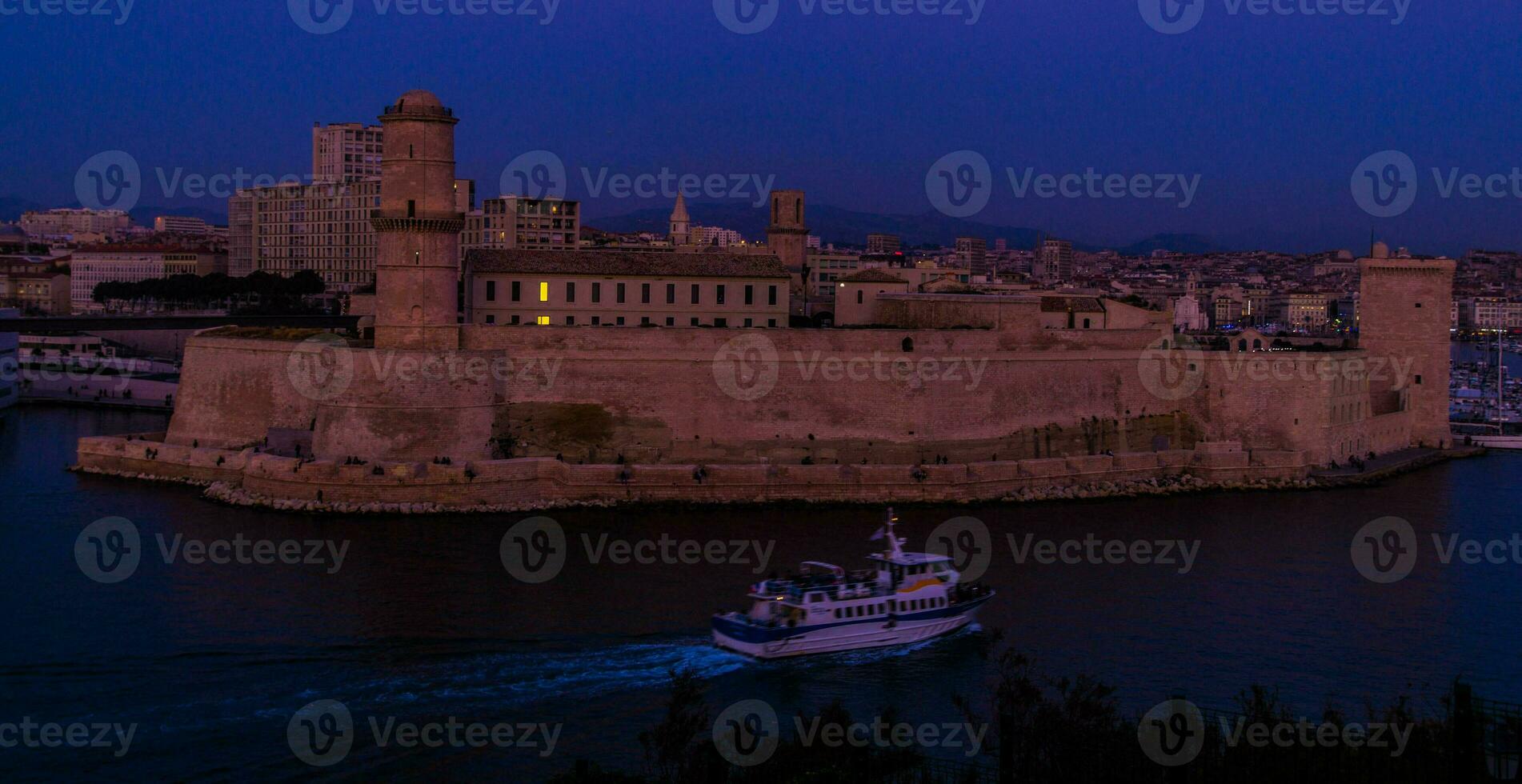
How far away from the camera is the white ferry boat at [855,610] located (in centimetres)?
1304

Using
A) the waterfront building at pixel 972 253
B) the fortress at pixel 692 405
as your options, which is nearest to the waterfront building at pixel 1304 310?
the waterfront building at pixel 972 253

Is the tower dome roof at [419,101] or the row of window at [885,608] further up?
the tower dome roof at [419,101]

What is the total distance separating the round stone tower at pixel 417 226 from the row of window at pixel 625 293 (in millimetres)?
2528

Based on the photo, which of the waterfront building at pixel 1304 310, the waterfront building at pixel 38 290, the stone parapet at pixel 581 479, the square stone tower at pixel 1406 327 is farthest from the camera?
the waterfront building at pixel 1304 310

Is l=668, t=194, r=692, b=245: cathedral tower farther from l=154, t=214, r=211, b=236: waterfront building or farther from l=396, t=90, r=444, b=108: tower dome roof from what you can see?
l=154, t=214, r=211, b=236: waterfront building

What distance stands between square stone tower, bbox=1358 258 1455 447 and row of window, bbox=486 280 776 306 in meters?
11.1

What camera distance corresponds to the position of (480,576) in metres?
15.3

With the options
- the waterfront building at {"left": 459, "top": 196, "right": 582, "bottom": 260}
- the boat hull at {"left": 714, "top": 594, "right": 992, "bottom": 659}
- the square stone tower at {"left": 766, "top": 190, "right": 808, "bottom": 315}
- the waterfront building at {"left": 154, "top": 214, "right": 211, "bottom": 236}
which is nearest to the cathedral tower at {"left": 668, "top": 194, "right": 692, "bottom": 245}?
the waterfront building at {"left": 459, "top": 196, "right": 582, "bottom": 260}

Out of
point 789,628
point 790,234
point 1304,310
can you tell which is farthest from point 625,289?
point 1304,310

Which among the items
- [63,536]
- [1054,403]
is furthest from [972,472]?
[63,536]

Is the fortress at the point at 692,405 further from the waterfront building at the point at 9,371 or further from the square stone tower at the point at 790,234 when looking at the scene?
the waterfront building at the point at 9,371

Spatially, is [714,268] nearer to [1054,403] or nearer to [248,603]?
[1054,403]

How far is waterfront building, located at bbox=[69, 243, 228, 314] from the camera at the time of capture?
56844 mm

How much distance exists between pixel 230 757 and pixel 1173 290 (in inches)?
2696
